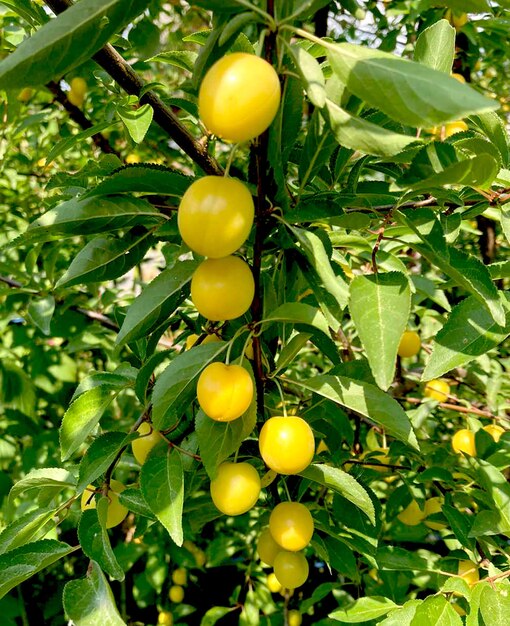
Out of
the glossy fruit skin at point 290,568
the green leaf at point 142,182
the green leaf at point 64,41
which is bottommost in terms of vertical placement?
the glossy fruit skin at point 290,568

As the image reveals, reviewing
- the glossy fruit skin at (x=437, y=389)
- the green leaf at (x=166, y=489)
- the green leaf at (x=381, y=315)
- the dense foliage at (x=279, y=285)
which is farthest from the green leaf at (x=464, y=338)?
the glossy fruit skin at (x=437, y=389)

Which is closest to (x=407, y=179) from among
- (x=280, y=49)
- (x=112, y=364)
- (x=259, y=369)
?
(x=280, y=49)

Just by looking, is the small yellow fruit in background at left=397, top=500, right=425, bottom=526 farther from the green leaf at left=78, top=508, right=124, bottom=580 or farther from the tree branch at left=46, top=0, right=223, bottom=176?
the tree branch at left=46, top=0, right=223, bottom=176

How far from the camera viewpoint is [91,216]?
2.51ft

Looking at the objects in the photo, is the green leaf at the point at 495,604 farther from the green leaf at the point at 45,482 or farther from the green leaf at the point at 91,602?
the green leaf at the point at 45,482

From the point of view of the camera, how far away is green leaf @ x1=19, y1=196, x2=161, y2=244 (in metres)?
0.75

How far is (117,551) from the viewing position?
1841mm

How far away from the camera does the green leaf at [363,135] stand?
→ 54cm

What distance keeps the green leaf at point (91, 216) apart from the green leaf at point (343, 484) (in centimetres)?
47

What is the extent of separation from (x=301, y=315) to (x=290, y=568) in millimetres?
494

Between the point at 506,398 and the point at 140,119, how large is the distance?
1593mm

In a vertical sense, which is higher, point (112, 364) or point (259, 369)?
point (259, 369)

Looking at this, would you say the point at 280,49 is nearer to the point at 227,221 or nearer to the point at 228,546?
the point at 227,221

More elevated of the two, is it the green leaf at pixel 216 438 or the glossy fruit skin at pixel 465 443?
the green leaf at pixel 216 438
